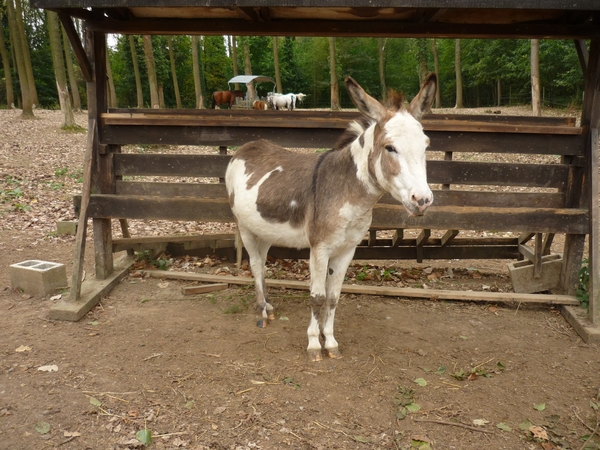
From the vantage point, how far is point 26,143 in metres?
13.5

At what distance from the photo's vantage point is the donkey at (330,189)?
3117mm

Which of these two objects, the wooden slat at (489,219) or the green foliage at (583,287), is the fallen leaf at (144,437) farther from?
the green foliage at (583,287)

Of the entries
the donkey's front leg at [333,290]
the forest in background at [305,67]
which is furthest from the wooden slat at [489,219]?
the forest in background at [305,67]

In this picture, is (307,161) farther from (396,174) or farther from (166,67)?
(166,67)

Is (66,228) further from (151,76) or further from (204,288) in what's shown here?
(151,76)

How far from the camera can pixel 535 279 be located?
5.52 metres

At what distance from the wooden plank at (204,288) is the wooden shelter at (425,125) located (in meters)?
0.91

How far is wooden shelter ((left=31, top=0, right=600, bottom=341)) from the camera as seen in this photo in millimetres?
4801

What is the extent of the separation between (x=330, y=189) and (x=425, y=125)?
1689 millimetres

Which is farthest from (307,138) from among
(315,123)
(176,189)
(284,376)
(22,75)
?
(22,75)

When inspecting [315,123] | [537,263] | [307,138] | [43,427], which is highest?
[315,123]

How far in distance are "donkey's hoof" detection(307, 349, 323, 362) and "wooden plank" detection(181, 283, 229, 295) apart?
6.57 ft

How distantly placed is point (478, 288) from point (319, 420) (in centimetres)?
375

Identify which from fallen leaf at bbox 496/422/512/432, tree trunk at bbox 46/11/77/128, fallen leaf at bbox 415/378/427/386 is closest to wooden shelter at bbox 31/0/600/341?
fallen leaf at bbox 415/378/427/386
